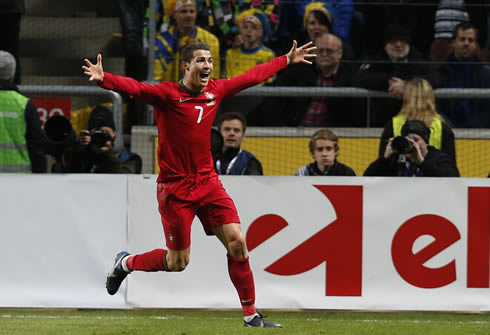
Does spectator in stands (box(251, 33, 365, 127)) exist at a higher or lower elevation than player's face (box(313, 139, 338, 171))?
higher

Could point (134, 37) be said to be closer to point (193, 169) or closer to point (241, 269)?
point (193, 169)

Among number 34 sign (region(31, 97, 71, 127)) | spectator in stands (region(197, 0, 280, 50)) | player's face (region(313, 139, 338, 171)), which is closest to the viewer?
player's face (region(313, 139, 338, 171))

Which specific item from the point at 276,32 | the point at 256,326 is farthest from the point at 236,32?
the point at 256,326

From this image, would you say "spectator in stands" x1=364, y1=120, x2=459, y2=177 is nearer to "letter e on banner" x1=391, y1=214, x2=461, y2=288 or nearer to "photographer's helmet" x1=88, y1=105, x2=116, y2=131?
"letter e on banner" x1=391, y1=214, x2=461, y2=288

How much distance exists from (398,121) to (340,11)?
6.00 ft

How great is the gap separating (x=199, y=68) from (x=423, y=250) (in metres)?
2.67

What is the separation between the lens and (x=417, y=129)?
856cm

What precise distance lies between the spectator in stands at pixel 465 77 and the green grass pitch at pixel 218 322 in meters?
2.55

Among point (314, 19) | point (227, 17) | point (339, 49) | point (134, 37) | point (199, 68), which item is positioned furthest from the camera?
point (134, 37)

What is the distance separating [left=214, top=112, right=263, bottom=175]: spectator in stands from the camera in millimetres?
8703

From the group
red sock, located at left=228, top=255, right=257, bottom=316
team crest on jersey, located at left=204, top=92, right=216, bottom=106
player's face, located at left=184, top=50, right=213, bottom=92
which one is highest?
player's face, located at left=184, top=50, right=213, bottom=92

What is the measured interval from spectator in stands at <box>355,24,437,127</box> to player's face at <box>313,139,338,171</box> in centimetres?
131

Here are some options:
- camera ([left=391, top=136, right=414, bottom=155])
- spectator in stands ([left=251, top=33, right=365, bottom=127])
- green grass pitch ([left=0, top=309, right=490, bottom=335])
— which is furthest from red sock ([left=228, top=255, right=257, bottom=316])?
spectator in stands ([left=251, top=33, right=365, bottom=127])

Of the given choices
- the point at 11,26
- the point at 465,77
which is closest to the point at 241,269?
the point at 465,77
